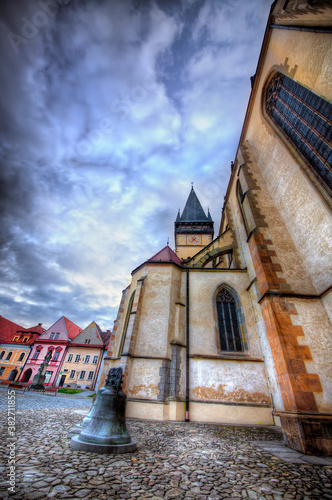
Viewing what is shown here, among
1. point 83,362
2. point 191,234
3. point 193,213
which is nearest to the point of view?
point 191,234

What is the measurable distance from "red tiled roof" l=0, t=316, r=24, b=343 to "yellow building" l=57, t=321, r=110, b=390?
11207 mm

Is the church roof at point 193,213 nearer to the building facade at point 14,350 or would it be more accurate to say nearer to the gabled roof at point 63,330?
the gabled roof at point 63,330

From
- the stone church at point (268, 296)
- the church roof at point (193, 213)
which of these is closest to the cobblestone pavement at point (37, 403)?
the stone church at point (268, 296)

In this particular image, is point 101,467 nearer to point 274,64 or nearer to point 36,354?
point 274,64

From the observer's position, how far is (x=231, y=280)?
10.9 metres

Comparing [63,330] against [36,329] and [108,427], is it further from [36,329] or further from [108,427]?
[108,427]

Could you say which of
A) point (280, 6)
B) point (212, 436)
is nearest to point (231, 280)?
point (212, 436)

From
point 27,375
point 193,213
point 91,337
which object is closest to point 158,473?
point 193,213

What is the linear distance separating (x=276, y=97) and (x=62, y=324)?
3482 centimetres

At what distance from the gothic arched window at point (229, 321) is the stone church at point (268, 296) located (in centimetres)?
5

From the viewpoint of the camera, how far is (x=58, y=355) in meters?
28.0

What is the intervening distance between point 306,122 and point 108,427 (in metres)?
10.3

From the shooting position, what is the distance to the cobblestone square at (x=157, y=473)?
211 centimetres

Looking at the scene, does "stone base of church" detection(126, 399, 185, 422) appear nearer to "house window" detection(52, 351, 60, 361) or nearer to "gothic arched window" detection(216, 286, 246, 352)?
"gothic arched window" detection(216, 286, 246, 352)
